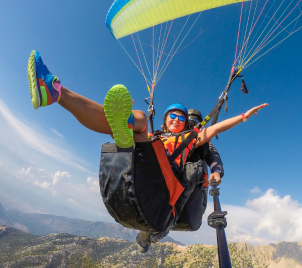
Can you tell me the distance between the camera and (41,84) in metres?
1.62

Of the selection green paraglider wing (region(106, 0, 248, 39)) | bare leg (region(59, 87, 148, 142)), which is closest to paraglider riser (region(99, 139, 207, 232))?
bare leg (region(59, 87, 148, 142))

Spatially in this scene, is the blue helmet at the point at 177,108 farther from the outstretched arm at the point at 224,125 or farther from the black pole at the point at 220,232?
the black pole at the point at 220,232

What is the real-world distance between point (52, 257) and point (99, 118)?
117 metres

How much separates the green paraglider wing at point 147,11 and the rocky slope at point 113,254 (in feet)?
349

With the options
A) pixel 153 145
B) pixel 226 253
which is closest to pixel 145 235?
pixel 226 253

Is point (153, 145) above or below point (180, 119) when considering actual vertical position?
below

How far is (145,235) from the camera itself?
3.38 metres

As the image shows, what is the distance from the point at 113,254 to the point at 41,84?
139038 mm

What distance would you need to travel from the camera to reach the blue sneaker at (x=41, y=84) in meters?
1.60

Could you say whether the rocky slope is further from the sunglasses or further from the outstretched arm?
the outstretched arm

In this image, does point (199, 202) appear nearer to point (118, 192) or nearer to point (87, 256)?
point (118, 192)

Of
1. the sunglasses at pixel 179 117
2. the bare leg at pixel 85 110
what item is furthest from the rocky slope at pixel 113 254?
the bare leg at pixel 85 110

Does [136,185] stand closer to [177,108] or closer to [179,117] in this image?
[179,117]

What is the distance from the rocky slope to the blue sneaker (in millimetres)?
109265
